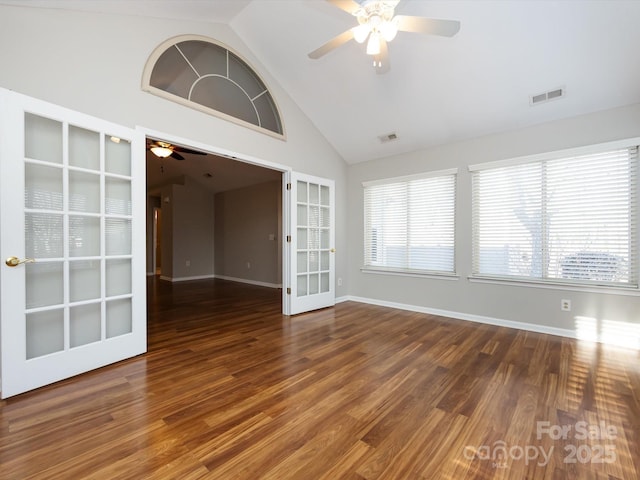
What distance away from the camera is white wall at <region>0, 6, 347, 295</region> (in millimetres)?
2016

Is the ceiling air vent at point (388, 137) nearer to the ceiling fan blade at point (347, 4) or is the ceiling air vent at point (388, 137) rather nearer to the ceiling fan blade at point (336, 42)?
the ceiling fan blade at point (336, 42)

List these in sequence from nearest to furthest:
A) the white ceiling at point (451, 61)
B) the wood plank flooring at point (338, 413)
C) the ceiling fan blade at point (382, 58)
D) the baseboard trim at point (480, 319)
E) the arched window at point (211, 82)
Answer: the wood plank flooring at point (338, 413) → the ceiling fan blade at point (382, 58) → the white ceiling at point (451, 61) → the arched window at point (211, 82) → the baseboard trim at point (480, 319)

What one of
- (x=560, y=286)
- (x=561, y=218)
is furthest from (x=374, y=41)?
(x=560, y=286)

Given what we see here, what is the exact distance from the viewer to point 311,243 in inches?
173

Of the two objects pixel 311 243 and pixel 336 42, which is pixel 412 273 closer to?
pixel 311 243

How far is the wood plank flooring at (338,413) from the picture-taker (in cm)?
133

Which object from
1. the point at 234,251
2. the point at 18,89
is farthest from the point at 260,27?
the point at 234,251

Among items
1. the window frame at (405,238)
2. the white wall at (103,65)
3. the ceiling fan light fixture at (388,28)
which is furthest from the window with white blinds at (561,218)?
the white wall at (103,65)

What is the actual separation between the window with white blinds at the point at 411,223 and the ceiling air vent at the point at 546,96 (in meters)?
1.13

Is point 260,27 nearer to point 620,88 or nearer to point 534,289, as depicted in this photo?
point 620,88

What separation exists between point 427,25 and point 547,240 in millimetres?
2845

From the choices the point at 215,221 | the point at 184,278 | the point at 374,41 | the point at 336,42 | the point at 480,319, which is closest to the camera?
the point at 374,41

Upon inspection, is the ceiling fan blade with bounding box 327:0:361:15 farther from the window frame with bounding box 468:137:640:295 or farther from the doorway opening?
the doorway opening

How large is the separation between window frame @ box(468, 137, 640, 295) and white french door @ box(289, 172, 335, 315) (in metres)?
2.12
